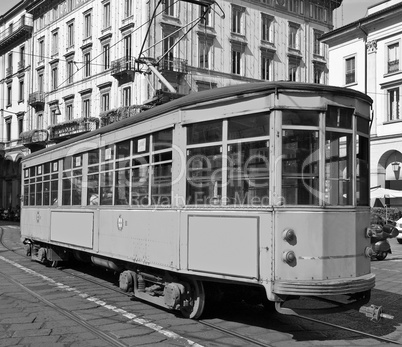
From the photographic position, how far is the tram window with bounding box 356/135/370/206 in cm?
586

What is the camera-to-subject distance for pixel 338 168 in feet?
18.6

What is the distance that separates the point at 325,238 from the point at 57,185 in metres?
6.62

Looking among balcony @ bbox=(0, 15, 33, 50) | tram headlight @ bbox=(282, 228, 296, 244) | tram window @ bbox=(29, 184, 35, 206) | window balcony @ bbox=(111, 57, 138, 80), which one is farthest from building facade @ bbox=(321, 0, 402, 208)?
balcony @ bbox=(0, 15, 33, 50)

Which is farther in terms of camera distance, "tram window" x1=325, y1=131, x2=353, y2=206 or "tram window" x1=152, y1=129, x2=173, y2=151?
"tram window" x1=152, y1=129, x2=173, y2=151

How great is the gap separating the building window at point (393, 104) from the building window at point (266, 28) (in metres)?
10.1

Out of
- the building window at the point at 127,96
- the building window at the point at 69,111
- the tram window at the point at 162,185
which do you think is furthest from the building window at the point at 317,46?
the tram window at the point at 162,185

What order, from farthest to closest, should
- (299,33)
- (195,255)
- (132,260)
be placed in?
(299,33)
(132,260)
(195,255)

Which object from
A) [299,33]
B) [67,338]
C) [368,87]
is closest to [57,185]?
[67,338]

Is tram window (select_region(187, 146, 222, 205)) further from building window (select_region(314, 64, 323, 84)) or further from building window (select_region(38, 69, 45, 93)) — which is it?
building window (select_region(38, 69, 45, 93))

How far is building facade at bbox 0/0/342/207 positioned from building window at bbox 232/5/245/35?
0.06m

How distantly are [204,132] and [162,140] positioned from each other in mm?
832

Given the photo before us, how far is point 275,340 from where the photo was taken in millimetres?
5613

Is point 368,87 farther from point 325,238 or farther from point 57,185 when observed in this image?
point 325,238

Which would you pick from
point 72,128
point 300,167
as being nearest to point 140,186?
point 300,167
